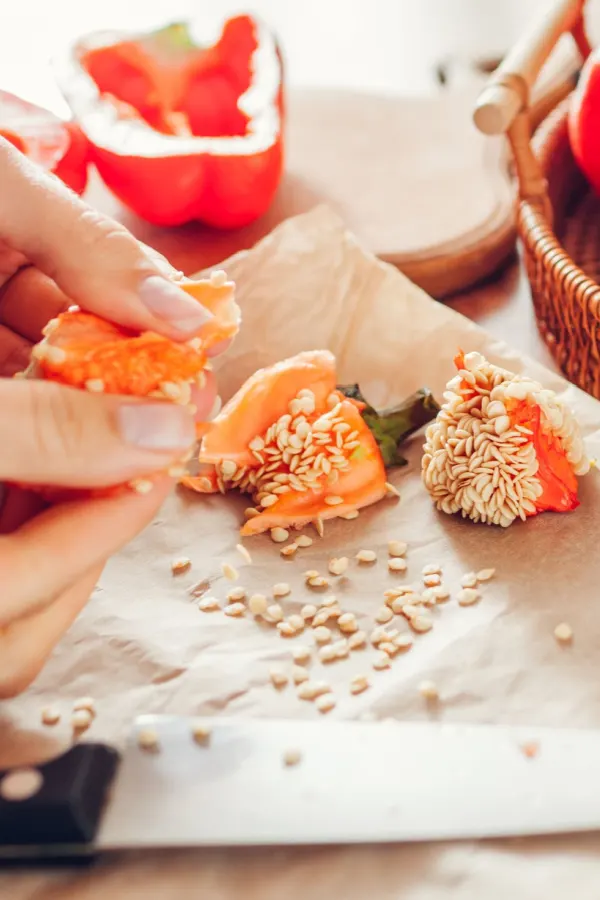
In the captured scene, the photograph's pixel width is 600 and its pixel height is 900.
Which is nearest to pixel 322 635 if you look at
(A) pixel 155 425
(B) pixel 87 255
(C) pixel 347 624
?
(C) pixel 347 624

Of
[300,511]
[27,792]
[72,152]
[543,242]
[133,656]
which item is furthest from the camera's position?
[72,152]

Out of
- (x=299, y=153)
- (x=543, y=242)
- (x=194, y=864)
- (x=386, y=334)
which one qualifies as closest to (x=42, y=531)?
(x=194, y=864)

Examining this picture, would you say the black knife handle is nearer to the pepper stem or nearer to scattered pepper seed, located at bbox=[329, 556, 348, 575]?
scattered pepper seed, located at bbox=[329, 556, 348, 575]

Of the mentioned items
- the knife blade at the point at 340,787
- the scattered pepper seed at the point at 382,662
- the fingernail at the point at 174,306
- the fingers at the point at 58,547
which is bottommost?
the scattered pepper seed at the point at 382,662

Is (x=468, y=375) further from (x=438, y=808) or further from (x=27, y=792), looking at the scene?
(x=27, y=792)

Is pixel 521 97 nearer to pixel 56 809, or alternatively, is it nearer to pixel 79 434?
pixel 79 434

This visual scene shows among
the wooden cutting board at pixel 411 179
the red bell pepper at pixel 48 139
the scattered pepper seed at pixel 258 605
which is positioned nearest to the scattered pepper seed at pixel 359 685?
the scattered pepper seed at pixel 258 605

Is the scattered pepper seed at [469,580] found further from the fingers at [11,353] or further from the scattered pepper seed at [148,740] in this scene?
the fingers at [11,353]
